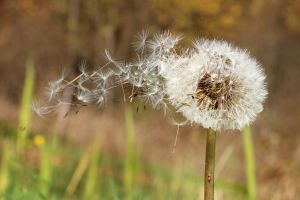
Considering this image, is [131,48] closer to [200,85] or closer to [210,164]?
[200,85]

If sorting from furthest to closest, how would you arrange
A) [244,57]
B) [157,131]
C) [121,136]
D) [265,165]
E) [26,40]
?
[26,40] → [157,131] → [121,136] → [265,165] → [244,57]

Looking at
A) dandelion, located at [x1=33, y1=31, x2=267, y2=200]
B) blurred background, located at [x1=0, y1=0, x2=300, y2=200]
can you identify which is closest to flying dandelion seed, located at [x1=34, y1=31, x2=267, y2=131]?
dandelion, located at [x1=33, y1=31, x2=267, y2=200]

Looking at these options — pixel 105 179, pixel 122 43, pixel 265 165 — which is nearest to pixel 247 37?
pixel 122 43

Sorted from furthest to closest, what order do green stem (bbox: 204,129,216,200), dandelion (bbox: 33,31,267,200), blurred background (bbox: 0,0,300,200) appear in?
blurred background (bbox: 0,0,300,200) → dandelion (bbox: 33,31,267,200) → green stem (bbox: 204,129,216,200)

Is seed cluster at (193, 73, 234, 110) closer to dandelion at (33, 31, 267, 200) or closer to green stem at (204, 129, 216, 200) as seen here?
dandelion at (33, 31, 267, 200)

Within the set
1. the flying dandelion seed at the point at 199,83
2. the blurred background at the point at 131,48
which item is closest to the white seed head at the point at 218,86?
the flying dandelion seed at the point at 199,83

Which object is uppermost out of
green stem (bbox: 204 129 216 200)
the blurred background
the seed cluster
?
the blurred background

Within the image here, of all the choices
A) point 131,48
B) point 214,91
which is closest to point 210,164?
point 214,91

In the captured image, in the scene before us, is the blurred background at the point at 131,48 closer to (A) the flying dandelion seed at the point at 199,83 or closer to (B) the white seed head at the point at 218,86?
(A) the flying dandelion seed at the point at 199,83

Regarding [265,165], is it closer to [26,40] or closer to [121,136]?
[121,136]
